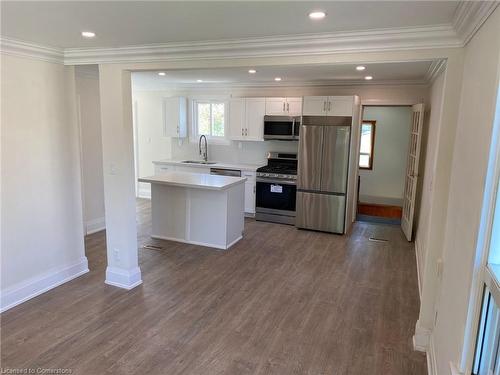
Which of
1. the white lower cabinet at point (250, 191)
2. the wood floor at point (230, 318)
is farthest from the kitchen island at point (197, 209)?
the white lower cabinet at point (250, 191)

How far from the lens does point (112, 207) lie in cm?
368

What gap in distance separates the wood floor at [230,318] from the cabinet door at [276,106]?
2607 millimetres

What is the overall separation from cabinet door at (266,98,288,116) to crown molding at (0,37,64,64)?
137 inches

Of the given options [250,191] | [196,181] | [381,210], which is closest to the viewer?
[196,181]

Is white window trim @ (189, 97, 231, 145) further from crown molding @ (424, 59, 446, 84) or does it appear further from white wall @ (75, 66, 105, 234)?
crown molding @ (424, 59, 446, 84)

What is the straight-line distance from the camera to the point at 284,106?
241 inches

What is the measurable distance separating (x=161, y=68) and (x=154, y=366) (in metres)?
2.53

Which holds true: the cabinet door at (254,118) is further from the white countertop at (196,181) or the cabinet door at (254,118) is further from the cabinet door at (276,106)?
the white countertop at (196,181)

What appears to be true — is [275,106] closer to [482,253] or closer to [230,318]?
[230,318]

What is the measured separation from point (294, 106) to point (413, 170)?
2188mm

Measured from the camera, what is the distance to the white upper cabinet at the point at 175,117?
7016 mm

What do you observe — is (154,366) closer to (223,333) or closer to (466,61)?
(223,333)

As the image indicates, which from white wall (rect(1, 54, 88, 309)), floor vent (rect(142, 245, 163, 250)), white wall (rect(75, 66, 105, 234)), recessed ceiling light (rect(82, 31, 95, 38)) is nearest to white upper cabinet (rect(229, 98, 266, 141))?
white wall (rect(75, 66, 105, 234))

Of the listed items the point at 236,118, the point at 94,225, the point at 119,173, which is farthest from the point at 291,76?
the point at 94,225
